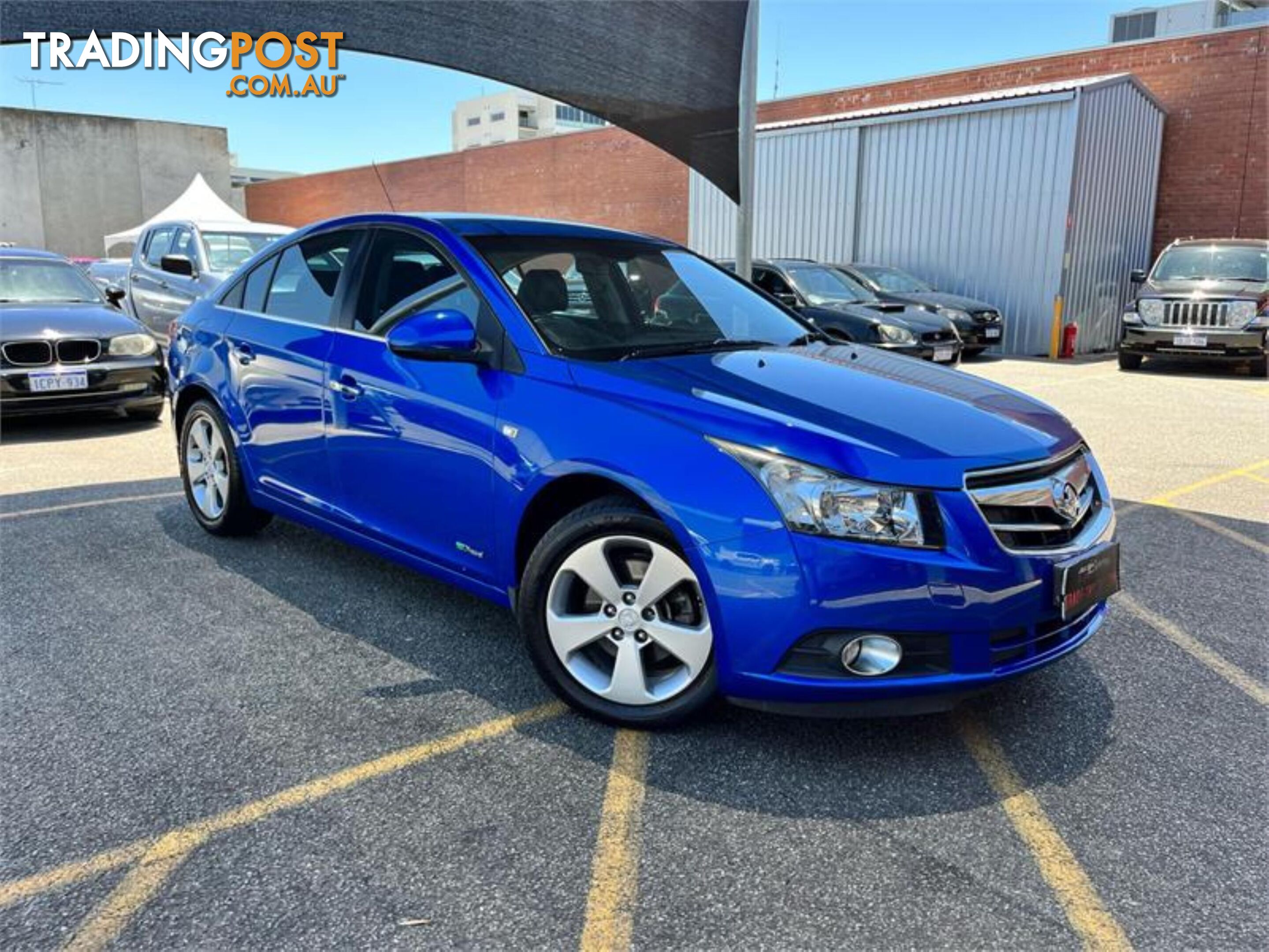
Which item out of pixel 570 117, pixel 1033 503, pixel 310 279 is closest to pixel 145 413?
pixel 310 279

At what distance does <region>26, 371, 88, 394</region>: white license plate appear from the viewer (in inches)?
301

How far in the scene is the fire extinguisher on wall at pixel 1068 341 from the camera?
1609 cm

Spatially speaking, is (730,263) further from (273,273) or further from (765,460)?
(765,460)

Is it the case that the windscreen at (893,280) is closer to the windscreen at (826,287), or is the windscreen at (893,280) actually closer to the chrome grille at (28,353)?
the windscreen at (826,287)

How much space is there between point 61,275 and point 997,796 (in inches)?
370

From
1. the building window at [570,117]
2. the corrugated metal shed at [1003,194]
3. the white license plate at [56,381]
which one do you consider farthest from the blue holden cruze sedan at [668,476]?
Answer: the building window at [570,117]

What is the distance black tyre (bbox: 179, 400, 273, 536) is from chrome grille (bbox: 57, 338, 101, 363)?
3.48 m

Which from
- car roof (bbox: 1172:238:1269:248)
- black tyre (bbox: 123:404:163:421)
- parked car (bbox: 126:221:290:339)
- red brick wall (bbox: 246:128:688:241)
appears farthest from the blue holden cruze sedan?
red brick wall (bbox: 246:128:688:241)

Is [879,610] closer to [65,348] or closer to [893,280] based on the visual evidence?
[65,348]

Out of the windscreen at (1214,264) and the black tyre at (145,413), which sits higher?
the windscreen at (1214,264)

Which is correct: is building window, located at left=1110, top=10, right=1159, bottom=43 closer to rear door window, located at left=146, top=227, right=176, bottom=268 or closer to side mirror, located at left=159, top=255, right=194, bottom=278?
rear door window, located at left=146, top=227, right=176, bottom=268

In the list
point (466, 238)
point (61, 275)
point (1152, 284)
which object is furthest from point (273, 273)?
point (1152, 284)

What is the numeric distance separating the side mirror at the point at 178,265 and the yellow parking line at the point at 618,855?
8.96m

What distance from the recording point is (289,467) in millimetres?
4324
